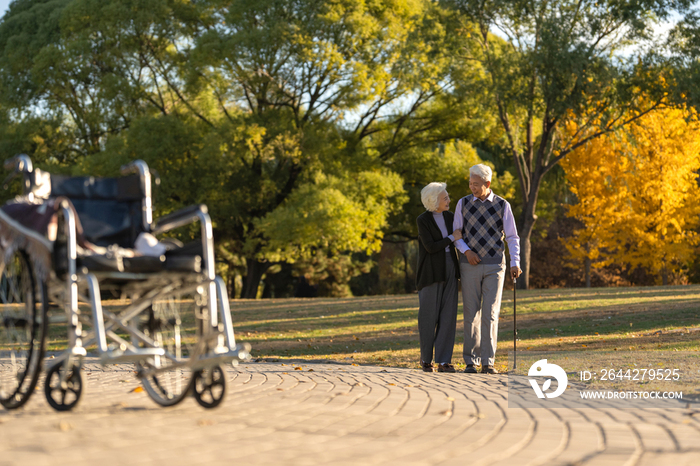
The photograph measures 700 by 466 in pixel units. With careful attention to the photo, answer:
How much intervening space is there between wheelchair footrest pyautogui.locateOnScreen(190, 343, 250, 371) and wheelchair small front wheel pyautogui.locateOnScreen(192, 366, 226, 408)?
0.92 feet

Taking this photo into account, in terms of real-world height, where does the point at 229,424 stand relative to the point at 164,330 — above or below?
below

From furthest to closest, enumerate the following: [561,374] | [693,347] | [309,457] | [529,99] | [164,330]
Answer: [529,99]
[693,347]
[561,374]
[164,330]
[309,457]

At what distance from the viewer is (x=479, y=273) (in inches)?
263

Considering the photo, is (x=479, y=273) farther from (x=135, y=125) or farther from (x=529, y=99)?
(x=135, y=125)

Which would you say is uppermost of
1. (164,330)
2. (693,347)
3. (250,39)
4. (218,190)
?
(250,39)

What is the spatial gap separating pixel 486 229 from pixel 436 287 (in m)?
0.73

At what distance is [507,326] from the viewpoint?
1225cm

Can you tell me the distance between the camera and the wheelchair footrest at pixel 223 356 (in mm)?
3674

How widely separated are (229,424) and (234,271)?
1172 inches

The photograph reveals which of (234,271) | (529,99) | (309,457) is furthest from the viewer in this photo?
(234,271)

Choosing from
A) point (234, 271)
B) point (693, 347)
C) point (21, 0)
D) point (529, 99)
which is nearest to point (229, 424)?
point (693, 347)

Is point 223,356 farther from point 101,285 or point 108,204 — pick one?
point 108,204

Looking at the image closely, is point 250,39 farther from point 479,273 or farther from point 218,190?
point 479,273

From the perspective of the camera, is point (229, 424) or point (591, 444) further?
point (229, 424)
